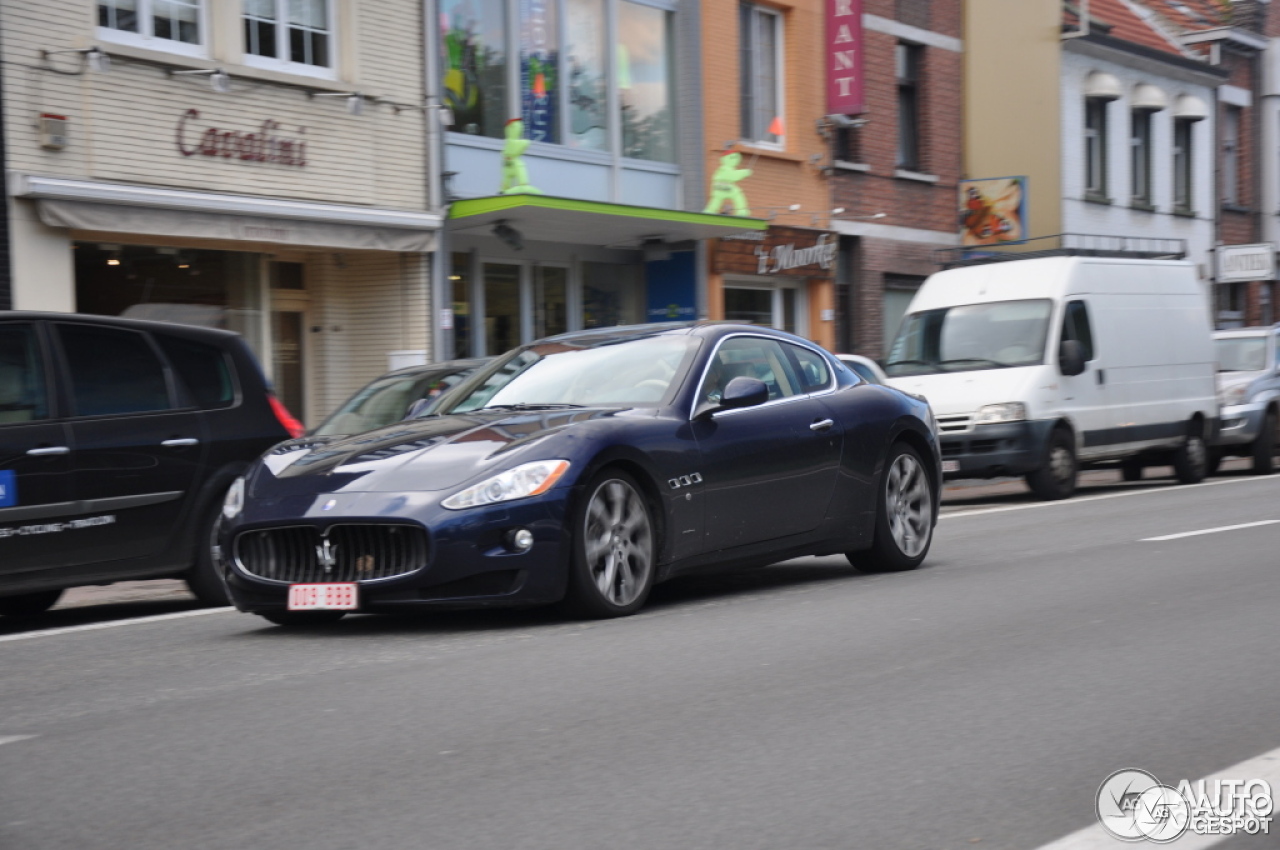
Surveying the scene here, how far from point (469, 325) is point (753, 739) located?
16.6 metres

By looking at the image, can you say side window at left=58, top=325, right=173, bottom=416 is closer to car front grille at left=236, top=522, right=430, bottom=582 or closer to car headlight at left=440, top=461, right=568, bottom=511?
car front grille at left=236, top=522, right=430, bottom=582

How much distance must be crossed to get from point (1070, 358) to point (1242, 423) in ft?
16.2

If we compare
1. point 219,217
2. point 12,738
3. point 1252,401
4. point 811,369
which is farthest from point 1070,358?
point 12,738

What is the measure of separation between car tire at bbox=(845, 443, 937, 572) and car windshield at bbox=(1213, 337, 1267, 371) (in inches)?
520

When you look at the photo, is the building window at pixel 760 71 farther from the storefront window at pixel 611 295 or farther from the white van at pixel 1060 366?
the white van at pixel 1060 366

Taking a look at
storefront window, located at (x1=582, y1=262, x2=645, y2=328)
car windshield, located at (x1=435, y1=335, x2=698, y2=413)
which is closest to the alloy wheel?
car windshield, located at (x1=435, y1=335, x2=698, y2=413)

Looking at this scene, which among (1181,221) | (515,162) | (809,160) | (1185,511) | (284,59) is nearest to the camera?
(1185,511)

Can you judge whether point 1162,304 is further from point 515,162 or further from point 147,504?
point 147,504

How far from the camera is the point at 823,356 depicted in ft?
31.8

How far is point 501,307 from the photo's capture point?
22.0 metres

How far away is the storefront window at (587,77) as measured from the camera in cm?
2247

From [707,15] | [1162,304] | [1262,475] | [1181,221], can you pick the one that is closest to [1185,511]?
[1162,304]

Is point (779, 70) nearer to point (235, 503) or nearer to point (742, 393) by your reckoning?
point (742, 393)

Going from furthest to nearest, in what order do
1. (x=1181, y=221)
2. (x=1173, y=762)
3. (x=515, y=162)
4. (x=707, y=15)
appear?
1. (x=1181, y=221)
2. (x=707, y=15)
3. (x=515, y=162)
4. (x=1173, y=762)
